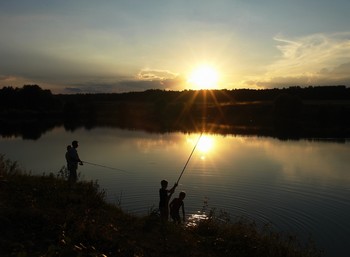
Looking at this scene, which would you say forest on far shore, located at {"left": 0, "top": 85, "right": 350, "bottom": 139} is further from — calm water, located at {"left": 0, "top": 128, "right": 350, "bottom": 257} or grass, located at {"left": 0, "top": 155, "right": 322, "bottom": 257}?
grass, located at {"left": 0, "top": 155, "right": 322, "bottom": 257}

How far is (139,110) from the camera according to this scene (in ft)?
448

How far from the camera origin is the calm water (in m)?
17.5

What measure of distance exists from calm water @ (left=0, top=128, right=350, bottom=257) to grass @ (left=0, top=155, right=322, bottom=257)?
445 centimetres

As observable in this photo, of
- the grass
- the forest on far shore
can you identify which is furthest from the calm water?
the forest on far shore

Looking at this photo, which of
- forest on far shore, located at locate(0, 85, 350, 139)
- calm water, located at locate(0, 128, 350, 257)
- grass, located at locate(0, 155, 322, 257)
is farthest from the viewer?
forest on far shore, located at locate(0, 85, 350, 139)

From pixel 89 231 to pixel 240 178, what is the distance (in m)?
17.9

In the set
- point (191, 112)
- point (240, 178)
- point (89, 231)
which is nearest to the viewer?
point (89, 231)

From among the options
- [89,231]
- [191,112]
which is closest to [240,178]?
[89,231]

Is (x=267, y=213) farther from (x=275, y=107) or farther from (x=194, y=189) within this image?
(x=275, y=107)

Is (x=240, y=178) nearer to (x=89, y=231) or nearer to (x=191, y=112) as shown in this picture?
(x=89, y=231)

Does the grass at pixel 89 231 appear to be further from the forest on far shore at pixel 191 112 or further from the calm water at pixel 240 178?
the forest on far shore at pixel 191 112

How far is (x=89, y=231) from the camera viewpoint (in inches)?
337

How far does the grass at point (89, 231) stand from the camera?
25.5ft

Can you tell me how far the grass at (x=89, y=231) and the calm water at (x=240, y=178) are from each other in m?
4.45
